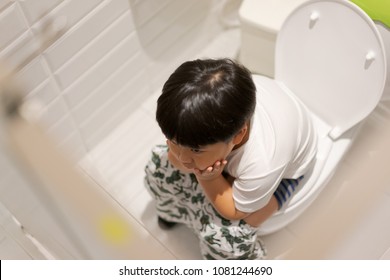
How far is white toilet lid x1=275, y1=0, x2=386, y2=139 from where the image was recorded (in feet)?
3.49

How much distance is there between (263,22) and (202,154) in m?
0.50

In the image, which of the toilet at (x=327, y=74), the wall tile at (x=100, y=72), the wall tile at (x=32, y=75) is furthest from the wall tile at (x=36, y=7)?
the toilet at (x=327, y=74)

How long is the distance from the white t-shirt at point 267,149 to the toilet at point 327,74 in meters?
0.05

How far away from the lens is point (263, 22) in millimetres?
1255

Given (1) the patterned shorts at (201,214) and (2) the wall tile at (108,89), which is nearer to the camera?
(1) the patterned shorts at (201,214)

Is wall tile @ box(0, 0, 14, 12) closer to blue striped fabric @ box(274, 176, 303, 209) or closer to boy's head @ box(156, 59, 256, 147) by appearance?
boy's head @ box(156, 59, 256, 147)

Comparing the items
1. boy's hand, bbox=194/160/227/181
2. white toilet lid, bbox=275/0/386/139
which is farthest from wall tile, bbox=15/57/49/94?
white toilet lid, bbox=275/0/386/139

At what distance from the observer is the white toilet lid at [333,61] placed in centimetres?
106

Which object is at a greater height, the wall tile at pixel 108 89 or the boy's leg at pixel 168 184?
the wall tile at pixel 108 89

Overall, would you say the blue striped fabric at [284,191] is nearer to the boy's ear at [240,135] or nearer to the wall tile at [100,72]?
the boy's ear at [240,135]

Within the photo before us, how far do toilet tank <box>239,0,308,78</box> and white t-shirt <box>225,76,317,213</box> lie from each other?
24cm
